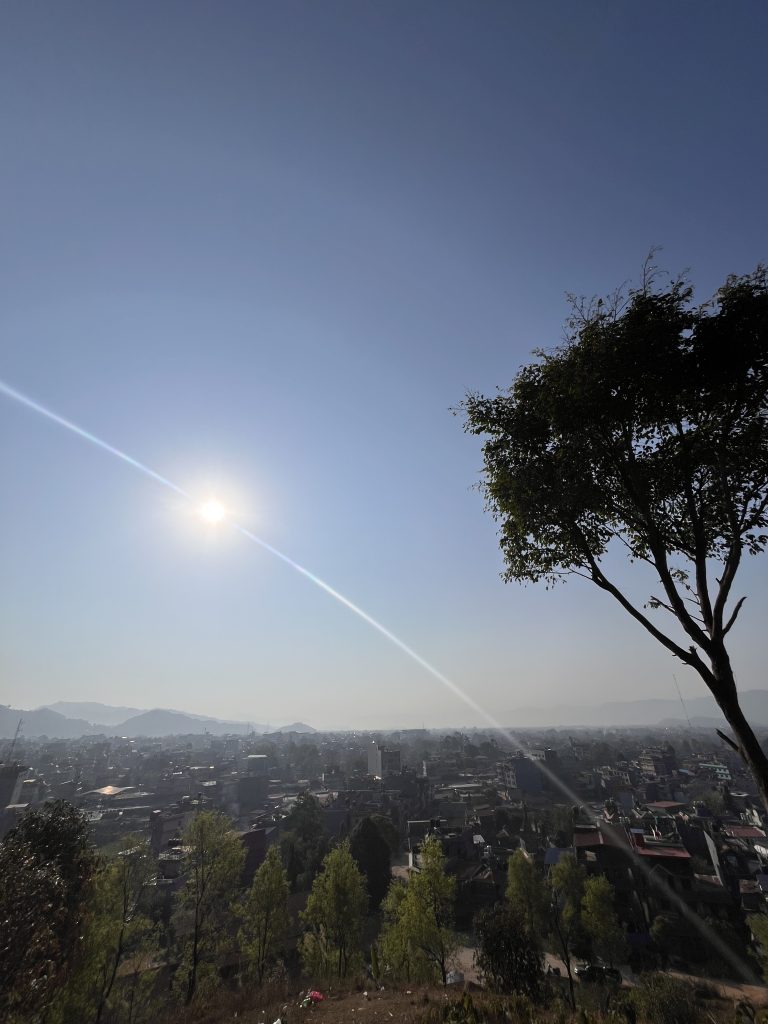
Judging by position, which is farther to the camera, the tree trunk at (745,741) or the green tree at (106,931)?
the green tree at (106,931)

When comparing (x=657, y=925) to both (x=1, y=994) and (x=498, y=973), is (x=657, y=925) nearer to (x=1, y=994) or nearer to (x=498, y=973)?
(x=498, y=973)

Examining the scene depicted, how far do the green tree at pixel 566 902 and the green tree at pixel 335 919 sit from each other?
1508cm

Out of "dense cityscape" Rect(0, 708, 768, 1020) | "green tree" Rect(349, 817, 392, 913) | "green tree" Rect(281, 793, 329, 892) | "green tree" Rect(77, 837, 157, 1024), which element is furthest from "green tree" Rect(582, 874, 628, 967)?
"green tree" Rect(77, 837, 157, 1024)

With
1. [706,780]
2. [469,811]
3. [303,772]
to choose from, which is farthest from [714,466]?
[303,772]

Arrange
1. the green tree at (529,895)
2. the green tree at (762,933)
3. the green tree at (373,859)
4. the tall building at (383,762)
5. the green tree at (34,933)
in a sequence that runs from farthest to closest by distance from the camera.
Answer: the tall building at (383,762), the green tree at (373,859), the green tree at (529,895), the green tree at (762,933), the green tree at (34,933)

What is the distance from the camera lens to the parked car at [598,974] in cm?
2788

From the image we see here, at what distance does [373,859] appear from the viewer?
42.8m

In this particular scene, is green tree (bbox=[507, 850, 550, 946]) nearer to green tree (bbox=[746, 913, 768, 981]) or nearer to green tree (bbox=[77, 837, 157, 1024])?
green tree (bbox=[746, 913, 768, 981])

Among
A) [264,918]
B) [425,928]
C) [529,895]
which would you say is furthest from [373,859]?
[425,928]

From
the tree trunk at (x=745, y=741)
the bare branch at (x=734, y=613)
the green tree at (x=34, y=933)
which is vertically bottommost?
the green tree at (x=34, y=933)

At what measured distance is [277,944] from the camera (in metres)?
24.8

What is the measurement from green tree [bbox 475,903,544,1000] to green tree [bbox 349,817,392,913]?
61.6ft

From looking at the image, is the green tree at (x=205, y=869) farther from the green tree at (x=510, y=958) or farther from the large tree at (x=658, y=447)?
the large tree at (x=658, y=447)

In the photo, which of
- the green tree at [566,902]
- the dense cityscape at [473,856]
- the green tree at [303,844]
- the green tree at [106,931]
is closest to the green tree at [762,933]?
the dense cityscape at [473,856]
